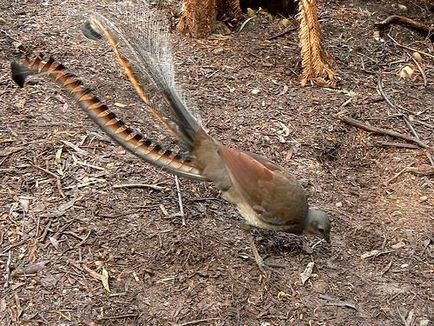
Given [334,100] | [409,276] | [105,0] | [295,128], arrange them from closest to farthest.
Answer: [409,276] → [295,128] → [334,100] → [105,0]

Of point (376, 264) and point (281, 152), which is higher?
point (281, 152)

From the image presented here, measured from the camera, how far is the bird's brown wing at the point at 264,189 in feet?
11.9

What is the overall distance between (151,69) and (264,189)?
2.90ft

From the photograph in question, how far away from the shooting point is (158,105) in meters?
3.71

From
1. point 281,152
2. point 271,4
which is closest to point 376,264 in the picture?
point 281,152

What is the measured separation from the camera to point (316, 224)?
12.3ft

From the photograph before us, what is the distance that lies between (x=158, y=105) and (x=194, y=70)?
1.58 meters

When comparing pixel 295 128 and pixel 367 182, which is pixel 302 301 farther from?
pixel 295 128

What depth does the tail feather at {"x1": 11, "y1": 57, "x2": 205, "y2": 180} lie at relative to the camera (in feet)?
11.0

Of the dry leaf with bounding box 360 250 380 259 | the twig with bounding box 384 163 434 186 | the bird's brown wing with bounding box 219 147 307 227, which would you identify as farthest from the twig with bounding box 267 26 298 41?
the dry leaf with bounding box 360 250 380 259

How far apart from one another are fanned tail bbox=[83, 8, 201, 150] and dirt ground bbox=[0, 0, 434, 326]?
1.93ft

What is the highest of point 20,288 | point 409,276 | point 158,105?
point 158,105

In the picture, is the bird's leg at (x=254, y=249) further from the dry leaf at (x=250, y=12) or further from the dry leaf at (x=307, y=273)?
the dry leaf at (x=250, y=12)

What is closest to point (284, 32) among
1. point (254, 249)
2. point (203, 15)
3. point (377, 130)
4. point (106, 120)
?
point (203, 15)
